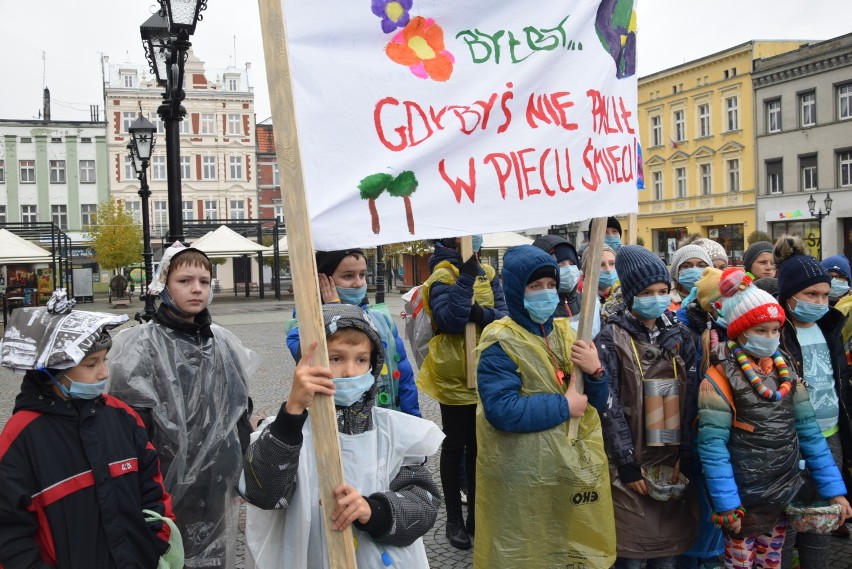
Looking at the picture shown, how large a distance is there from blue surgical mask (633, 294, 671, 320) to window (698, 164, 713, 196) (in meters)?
43.7

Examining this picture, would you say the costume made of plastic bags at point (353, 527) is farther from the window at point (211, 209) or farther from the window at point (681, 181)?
the window at point (211, 209)

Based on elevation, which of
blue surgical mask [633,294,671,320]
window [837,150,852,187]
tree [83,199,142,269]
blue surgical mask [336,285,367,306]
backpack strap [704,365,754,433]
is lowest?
backpack strap [704,365,754,433]

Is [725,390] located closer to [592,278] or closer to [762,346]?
[762,346]

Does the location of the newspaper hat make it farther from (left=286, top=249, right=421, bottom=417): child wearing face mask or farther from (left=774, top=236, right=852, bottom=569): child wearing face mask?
(left=774, top=236, right=852, bottom=569): child wearing face mask

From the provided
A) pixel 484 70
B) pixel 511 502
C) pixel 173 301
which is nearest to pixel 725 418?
pixel 511 502

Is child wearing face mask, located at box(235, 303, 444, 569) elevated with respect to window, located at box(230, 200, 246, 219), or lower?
lower

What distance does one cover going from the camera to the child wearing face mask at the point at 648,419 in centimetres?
323

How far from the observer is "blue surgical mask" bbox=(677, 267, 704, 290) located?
16.3ft

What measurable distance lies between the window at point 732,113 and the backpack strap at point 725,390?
42936 mm

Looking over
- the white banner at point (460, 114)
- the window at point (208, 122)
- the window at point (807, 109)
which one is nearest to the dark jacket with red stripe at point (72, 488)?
the white banner at point (460, 114)

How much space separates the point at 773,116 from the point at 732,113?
2.84 meters

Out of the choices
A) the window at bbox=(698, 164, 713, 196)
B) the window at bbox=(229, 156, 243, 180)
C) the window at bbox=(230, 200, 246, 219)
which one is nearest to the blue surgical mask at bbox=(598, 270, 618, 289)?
the window at bbox=(698, 164, 713, 196)

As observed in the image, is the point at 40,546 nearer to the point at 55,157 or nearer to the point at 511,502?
the point at 511,502

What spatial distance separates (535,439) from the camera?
2.95 m
